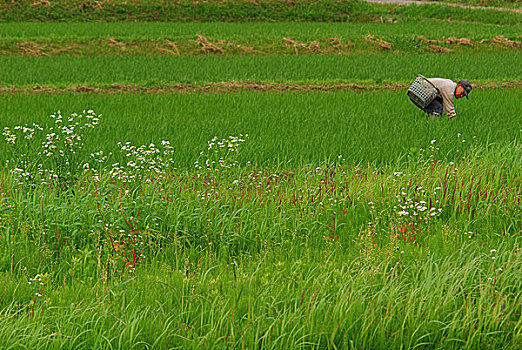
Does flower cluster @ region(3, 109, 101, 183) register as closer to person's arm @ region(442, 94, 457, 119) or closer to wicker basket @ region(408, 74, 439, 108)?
wicker basket @ region(408, 74, 439, 108)

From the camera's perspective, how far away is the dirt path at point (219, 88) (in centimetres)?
1208

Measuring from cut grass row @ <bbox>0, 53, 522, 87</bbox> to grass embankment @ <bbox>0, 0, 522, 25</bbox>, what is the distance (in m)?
9.25

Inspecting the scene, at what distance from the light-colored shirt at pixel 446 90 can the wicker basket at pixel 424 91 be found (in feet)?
0.22

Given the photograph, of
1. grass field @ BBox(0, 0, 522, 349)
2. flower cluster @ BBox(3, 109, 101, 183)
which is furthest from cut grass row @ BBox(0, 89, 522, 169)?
flower cluster @ BBox(3, 109, 101, 183)

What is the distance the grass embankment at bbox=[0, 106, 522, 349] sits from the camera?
125 inches

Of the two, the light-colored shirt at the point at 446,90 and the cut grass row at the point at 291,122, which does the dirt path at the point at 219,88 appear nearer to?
the cut grass row at the point at 291,122

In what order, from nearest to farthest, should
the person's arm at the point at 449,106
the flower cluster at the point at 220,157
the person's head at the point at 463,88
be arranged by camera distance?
the flower cluster at the point at 220,157
the person's head at the point at 463,88
the person's arm at the point at 449,106

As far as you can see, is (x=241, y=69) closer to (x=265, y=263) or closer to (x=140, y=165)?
(x=140, y=165)

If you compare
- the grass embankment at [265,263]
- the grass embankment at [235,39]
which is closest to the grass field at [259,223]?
the grass embankment at [265,263]

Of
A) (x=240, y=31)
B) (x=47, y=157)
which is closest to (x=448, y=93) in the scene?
(x=47, y=157)

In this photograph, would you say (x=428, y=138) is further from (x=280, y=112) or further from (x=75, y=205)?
(x=75, y=205)

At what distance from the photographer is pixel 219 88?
503 inches

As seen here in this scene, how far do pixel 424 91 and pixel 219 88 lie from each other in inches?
216

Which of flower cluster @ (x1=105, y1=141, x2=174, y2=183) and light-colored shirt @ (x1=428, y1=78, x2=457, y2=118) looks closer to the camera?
flower cluster @ (x1=105, y1=141, x2=174, y2=183)
